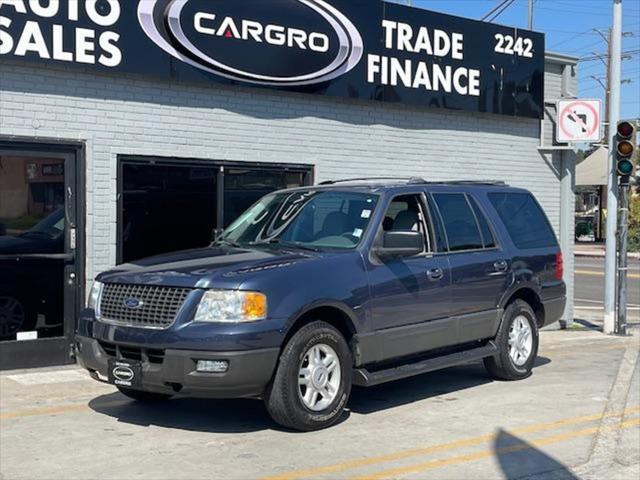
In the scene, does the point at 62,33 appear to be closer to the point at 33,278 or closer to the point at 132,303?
the point at 33,278

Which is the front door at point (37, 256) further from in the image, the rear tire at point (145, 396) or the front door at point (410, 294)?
the front door at point (410, 294)

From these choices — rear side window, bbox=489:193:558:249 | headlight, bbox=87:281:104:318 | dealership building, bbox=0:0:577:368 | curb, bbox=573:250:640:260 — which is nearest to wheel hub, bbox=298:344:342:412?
headlight, bbox=87:281:104:318

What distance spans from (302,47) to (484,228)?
3.81 metres

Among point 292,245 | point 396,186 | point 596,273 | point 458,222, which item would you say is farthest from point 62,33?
point 596,273

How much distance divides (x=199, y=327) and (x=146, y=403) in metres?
1.95

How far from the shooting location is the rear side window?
926 centimetres

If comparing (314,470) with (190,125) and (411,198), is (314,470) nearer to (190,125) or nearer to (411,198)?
(411,198)

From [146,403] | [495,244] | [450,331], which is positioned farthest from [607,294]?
[146,403]

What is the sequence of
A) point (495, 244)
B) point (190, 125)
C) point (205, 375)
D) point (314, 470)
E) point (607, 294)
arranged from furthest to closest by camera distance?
point (607, 294) → point (190, 125) → point (495, 244) → point (205, 375) → point (314, 470)

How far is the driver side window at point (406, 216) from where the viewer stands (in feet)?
26.1

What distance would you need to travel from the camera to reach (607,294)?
13383 millimetres

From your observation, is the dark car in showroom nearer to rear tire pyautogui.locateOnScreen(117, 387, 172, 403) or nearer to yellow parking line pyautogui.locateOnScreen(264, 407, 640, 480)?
rear tire pyautogui.locateOnScreen(117, 387, 172, 403)

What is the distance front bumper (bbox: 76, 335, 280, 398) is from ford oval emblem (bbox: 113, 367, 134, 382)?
0.39 ft

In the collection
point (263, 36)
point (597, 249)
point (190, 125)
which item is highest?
point (263, 36)
